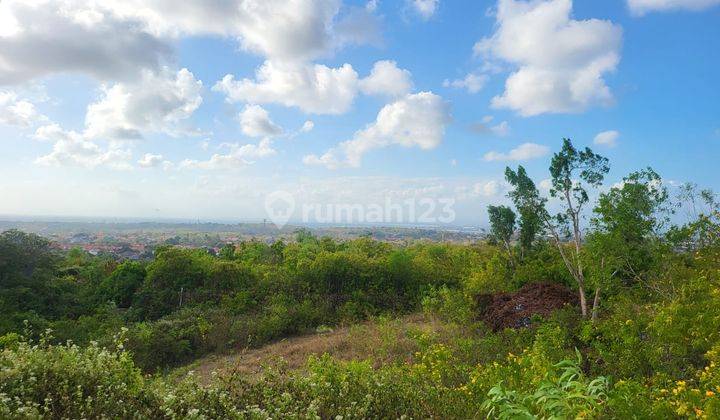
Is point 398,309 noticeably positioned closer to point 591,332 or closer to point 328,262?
point 328,262

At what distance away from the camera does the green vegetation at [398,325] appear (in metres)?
3.27

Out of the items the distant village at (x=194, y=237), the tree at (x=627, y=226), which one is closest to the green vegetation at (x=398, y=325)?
the tree at (x=627, y=226)

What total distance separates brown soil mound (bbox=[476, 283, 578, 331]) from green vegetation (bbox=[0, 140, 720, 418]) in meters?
0.16

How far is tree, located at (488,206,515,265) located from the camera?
13672 millimetres

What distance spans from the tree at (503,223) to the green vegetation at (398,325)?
5 cm

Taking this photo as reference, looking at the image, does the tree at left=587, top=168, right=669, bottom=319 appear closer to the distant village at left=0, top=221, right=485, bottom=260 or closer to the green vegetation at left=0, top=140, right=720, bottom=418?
the green vegetation at left=0, top=140, right=720, bottom=418

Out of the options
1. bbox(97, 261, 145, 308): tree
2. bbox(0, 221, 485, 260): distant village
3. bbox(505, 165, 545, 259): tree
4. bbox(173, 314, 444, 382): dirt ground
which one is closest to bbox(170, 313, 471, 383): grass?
bbox(173, 314, 444, 382): dirt ground

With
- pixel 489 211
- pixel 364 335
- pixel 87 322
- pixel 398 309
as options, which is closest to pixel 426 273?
pixel 398 309

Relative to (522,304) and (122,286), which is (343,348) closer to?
(522,304)

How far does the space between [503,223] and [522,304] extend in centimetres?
437

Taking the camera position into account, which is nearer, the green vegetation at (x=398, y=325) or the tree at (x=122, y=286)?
the green vegetation at (x=398, y=325)

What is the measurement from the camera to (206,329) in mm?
10234

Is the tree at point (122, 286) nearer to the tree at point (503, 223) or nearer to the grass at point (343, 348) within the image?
the grass at point (343, 348)

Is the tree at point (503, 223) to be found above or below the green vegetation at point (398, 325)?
above
